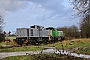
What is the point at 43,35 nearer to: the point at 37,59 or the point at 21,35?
the point at 21,35

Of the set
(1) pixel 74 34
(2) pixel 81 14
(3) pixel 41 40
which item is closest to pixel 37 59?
(2) pixel 81 14

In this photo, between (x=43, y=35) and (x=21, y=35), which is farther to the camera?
(x=43, y=35)

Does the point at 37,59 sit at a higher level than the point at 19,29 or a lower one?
lower

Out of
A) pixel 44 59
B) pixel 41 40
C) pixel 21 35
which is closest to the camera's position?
pixel 44 59

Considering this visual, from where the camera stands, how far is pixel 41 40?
4319 centimetres

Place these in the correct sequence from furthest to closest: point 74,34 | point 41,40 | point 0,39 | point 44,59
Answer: point 74,34
point 0,39
point 41,40
point 44,59

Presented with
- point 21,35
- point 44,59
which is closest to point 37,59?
point 44,59

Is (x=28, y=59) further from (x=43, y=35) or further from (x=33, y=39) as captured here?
(x=43, y=35)

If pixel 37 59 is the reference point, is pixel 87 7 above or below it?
above

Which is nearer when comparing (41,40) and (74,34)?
(41,40)

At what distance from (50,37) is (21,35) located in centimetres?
888

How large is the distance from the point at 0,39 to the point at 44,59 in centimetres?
3416

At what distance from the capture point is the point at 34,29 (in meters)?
41.1

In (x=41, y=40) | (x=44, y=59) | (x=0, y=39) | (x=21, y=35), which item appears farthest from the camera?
(x=0, y=39)
